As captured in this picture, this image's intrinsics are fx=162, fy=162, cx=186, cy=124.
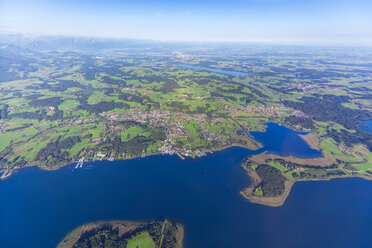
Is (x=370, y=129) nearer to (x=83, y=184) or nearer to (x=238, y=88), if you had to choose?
(x=238, y=88)

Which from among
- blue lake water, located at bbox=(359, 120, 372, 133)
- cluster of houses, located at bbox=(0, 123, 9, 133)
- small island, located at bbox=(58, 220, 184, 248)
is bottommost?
small island, located at bbox=(58, 220, 184, 248)

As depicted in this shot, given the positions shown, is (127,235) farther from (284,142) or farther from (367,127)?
(367,127)

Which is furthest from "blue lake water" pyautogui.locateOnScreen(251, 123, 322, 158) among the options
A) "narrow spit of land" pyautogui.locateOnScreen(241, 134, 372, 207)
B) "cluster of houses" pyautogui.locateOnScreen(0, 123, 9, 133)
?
"cluster of houses" pyautogui.locateOnScreen(0, 123, 9, 133)

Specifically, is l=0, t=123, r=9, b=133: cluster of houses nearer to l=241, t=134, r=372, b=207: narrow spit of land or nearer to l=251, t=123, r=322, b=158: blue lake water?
l=241, t=134, r=372, b=207: narrow spit of land

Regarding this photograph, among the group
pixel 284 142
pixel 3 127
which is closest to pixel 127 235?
pixel 284 142

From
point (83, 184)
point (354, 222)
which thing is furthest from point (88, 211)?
point (354, 222)

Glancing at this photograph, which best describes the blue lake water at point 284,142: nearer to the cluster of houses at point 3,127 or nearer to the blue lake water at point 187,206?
the blue lake water at point 187,206
